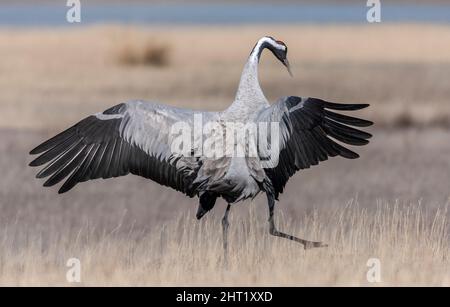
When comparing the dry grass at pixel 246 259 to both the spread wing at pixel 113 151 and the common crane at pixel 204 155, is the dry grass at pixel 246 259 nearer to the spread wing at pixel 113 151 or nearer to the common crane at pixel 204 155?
the common crane at pixel 204 155

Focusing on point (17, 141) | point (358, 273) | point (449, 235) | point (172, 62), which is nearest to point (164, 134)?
point (358, 273)

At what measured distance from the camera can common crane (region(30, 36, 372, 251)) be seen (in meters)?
8.49

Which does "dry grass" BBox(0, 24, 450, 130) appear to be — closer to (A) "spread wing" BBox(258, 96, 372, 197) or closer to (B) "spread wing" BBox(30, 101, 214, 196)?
(B) "spread wing" BBox(30, 101, 214, 196)

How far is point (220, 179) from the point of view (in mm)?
8688

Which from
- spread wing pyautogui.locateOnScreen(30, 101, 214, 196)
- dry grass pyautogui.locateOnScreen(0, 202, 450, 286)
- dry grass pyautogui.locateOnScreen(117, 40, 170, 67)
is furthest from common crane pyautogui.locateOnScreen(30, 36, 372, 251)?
dry grass pyautogui.locateOnScreen(117, 40, 170, 67)

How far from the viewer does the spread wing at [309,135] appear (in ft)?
28.0

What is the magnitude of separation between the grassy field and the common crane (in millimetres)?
493

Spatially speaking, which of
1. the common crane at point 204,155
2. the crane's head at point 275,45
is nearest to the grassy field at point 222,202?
the common crane at point 204,155

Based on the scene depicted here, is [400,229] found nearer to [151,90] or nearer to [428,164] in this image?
[428,164]

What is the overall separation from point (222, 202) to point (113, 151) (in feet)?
13.2

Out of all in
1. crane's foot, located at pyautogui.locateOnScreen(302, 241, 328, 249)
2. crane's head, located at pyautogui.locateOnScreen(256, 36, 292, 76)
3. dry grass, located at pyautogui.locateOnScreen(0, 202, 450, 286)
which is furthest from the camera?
crane's foot, located at pyautogui.locateOnScreen(302, 241, 328, 249)

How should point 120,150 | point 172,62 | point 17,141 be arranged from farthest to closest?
point 172,62 < point 17,141 < point 120,150

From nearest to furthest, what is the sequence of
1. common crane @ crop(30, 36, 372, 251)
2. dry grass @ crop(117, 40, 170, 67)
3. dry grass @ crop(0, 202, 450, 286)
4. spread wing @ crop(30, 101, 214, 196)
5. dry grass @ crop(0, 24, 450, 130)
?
dry grass @ crop(0, 202, 450, 286)
common crane @ crop(30, 36, 372, 251)
spread wing @ crop(30, 101, 214, 196)
dry grass @ crop(0, 24, 450, 130)
dry grass @ crop(117, 40, 170, 67)

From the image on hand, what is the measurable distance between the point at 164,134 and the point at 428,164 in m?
6.79
